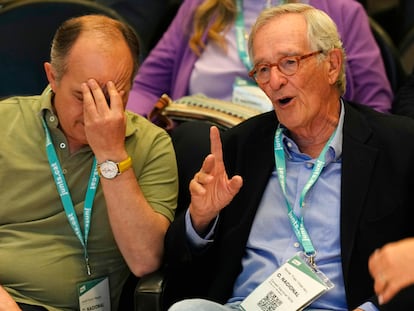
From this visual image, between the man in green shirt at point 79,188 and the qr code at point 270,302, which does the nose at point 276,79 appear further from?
the qr code at point 270,302

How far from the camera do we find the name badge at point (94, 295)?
227 centimetres

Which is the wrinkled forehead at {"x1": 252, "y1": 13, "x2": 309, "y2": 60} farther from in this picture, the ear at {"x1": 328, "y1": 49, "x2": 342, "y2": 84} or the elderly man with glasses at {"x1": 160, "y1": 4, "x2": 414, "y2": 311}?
the ear at {"x1": 328, "y1": 49, "x2": 342, "y2": 84}

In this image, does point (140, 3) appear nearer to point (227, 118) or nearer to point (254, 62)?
point (227, 118)

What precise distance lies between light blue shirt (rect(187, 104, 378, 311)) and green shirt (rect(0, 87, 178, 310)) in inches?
8.9

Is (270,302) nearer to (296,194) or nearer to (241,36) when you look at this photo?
(296,194)

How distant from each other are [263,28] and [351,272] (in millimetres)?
784

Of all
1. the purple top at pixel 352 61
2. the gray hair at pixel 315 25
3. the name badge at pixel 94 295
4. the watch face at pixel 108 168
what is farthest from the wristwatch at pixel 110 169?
the purple top at pixel 352 61

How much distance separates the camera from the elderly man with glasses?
2115 mm

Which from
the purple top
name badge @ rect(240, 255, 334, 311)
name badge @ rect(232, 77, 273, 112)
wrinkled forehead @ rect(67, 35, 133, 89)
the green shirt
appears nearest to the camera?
name badge @ rect(240, 255, 334, 311)

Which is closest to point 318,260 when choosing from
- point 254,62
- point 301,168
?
point 301,168

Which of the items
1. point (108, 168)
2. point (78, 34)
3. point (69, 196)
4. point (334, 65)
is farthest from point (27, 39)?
point (334, 65)

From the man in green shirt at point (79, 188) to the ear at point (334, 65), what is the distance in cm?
56

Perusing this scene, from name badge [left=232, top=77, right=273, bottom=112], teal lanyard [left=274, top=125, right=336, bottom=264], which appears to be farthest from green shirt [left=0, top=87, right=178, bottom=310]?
name badge [left=232, top=77, right=273, bottom=112]

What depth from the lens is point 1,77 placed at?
3.23m
